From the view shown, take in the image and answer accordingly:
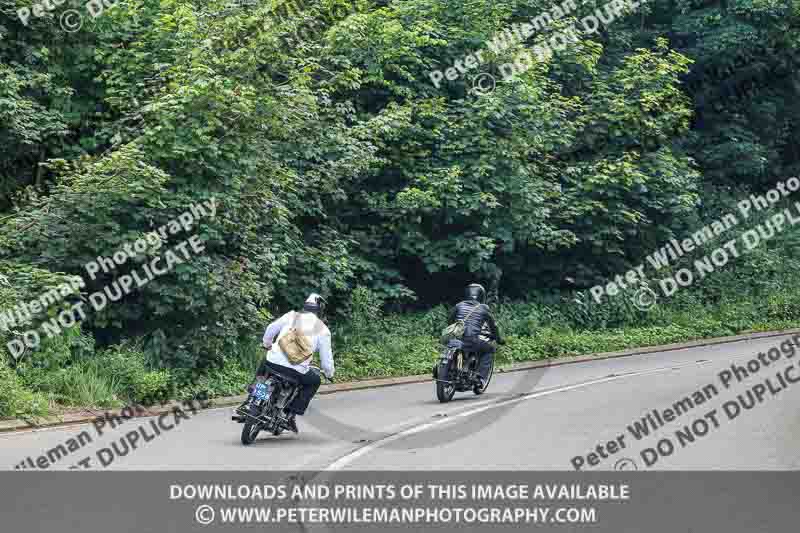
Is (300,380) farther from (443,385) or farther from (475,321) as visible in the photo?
(475,321)

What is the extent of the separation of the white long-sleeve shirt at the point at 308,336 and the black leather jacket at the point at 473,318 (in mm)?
5371

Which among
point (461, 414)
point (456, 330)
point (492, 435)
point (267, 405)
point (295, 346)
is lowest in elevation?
point (461, 414)

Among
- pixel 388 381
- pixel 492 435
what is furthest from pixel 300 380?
pixel 388 381

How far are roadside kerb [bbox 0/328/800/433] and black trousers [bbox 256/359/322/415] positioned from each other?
3.29m

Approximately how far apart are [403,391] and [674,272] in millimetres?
19404

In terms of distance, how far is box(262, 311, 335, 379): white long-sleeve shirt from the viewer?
12930mm

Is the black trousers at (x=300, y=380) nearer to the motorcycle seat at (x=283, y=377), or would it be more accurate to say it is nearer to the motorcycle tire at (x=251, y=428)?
the motorcycle seat at (x=283, y=377)

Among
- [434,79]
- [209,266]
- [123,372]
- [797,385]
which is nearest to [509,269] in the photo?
[434,79]

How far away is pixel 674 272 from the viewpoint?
37.3 meters

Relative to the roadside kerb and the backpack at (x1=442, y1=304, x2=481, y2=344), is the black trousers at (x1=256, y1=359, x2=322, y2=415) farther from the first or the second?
the backpack at (x1=442, y1=304, x2=481, y2=344)
